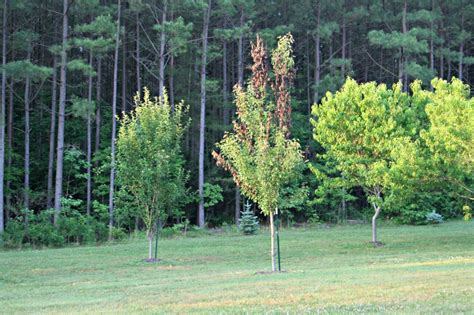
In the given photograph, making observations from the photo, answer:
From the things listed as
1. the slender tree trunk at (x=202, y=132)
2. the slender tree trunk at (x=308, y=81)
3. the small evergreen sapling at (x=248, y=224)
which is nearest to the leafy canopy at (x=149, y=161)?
the small evergreen sapling at (x=248, y=224)

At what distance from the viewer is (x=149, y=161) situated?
23.8 meters

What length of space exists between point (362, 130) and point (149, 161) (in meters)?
9.24

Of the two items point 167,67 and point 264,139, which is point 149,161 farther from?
point 167,67

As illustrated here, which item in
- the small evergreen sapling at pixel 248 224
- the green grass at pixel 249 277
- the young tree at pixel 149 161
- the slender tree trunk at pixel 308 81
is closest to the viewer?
the green grass at pixel 249 277

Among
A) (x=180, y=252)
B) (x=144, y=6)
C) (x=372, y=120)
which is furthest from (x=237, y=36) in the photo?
(x=180, y=252)

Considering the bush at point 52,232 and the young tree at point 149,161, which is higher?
the young tree at point 149,161

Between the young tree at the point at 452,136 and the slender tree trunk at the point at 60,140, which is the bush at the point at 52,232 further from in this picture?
the young tree at the point at 452,136

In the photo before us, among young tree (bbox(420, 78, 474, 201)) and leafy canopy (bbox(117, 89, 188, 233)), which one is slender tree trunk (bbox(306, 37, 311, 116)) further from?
leafy canopy (bbox(117, 89, 188, 233))

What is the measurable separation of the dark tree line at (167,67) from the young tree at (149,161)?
29.0 ft

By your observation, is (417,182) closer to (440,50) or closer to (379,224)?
(379,224)

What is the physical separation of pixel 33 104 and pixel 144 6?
9.68 meters

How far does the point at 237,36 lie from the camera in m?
38.1

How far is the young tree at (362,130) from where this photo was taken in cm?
2808

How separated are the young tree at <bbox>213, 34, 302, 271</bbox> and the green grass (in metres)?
2.51
